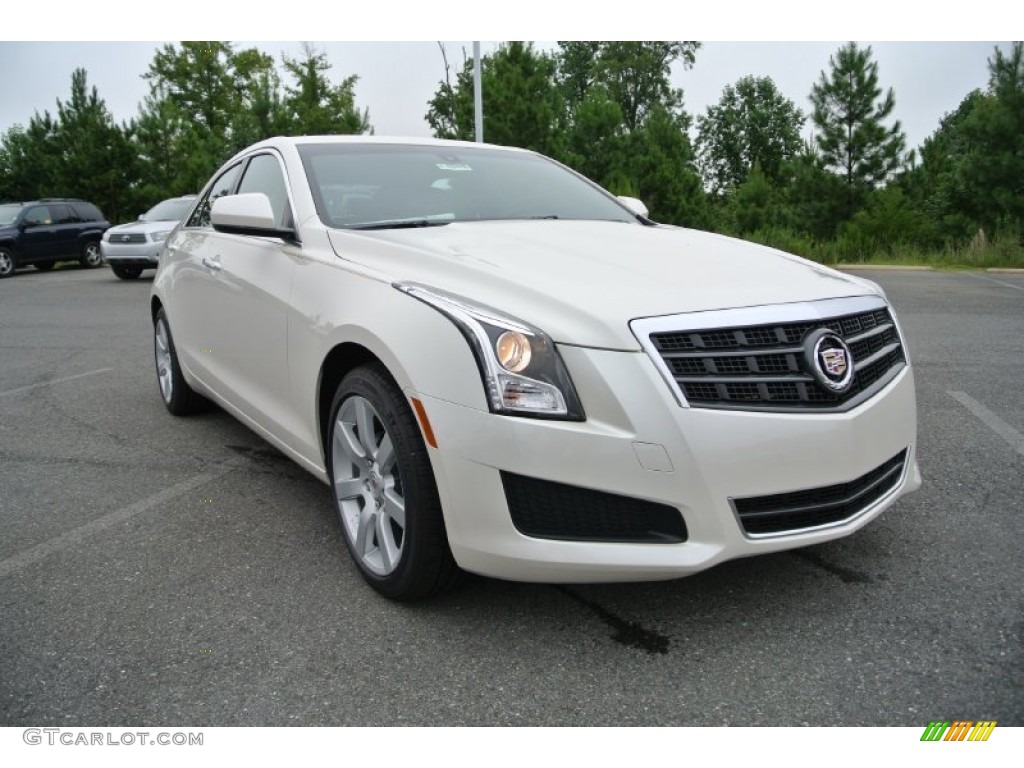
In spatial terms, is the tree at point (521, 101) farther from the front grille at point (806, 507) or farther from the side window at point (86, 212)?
the front grille at point (806, 507)

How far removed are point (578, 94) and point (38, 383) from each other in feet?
187

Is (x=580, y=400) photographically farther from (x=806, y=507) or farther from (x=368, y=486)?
(x=368, y=486)

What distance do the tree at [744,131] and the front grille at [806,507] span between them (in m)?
64.3

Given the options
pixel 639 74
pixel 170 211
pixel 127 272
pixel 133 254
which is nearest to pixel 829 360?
pixel 133 254

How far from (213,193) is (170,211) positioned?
547 inches

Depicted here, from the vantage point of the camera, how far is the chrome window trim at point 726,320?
2420 millimetres

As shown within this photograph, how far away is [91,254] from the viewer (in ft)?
69.9

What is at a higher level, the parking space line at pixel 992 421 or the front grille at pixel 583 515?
the front grille at pixel 583 515

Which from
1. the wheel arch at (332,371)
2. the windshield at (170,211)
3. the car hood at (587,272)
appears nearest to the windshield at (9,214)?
the windshield at (170,211)

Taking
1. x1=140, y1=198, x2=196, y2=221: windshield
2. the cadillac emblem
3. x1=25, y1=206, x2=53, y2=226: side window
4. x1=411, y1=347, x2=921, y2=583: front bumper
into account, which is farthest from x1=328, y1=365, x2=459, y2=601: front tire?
x1=25, y1=206, x2=53, y2=226: side window

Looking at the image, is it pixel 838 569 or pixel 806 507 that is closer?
pixel 806 507

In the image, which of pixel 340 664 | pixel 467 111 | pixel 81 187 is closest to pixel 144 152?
pixel 81 187

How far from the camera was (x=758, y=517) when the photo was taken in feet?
8.18

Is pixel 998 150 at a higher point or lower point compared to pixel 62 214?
higher
